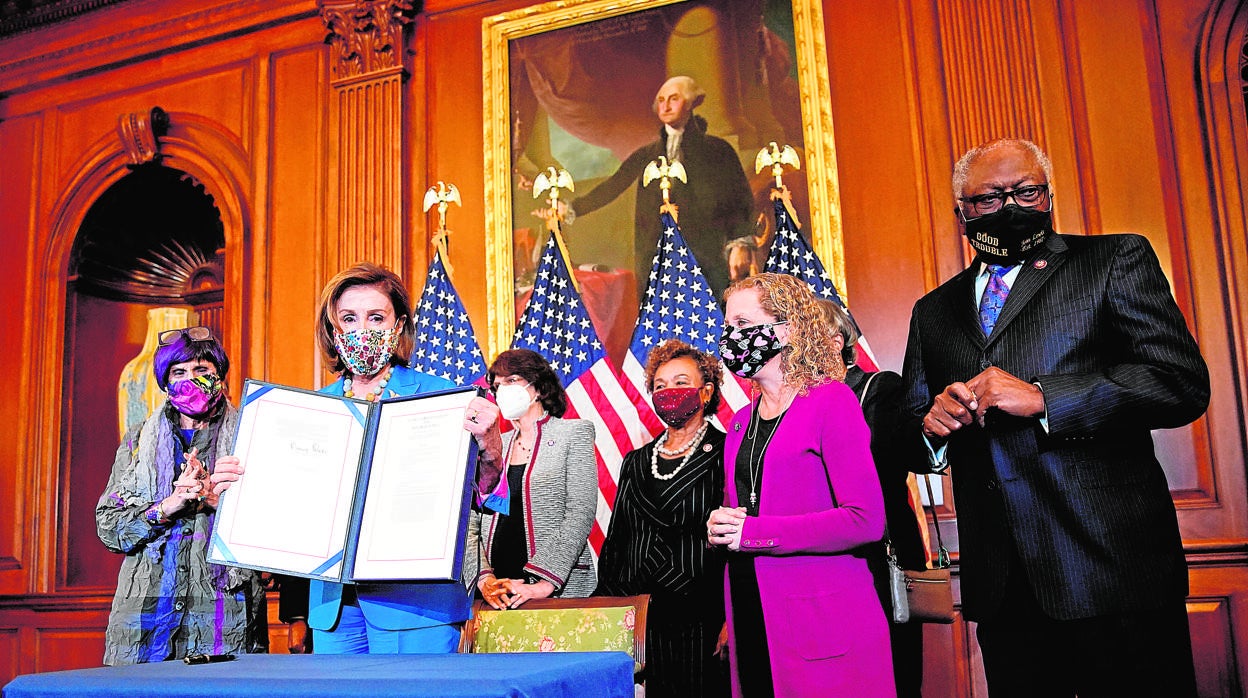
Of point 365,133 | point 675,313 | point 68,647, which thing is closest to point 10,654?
point 68,647

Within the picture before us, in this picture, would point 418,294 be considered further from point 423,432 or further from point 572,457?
point 423,432

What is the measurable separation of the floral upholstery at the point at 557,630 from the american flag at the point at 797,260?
7.11 ft

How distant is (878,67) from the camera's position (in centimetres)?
527

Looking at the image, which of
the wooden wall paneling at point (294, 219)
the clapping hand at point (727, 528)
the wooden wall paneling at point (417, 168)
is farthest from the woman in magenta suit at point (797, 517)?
the wooden wall paneling at point (294, 219)

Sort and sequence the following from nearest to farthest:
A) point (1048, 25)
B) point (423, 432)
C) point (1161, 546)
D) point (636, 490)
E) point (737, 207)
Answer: point (1161, 546)
point (423, 432)
point (636, 490)
point (1048, 25)
point (737, 207)

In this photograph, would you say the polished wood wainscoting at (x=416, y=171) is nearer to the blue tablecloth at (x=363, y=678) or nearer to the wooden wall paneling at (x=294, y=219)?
the wooden wall paneling at (x=294, y=219)

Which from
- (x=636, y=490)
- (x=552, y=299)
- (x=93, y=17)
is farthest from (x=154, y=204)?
(x=636, y=490)

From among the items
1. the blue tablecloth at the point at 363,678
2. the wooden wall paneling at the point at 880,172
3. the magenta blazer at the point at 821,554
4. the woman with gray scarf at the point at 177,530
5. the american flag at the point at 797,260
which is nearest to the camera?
the blue tablecloth at the point at 363,678

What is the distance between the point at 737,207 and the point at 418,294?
1870 millimetres

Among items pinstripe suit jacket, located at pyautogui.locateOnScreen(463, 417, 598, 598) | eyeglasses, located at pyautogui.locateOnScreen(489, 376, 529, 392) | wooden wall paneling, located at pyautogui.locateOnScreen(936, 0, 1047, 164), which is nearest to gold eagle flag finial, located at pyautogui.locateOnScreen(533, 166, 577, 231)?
eyeglasses, located at pyautogui.locateOnScreen(489, 376, 529, 392)

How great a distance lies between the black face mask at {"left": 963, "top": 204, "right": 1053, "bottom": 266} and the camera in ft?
7.61

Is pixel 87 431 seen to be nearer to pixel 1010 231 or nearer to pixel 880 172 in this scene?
pixel 880 172

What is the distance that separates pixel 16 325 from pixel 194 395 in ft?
14.8

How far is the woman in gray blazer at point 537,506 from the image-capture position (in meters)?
3.94
